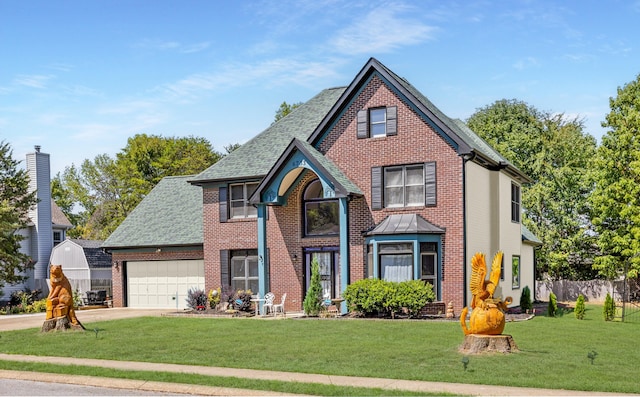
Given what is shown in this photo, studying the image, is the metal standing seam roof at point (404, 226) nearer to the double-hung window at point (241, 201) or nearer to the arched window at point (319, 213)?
the arched window at point (319, 213)

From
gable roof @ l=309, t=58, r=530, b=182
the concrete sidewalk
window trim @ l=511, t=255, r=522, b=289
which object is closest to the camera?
the concrete sidewalk

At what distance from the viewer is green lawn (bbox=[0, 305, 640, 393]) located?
42.5 ft

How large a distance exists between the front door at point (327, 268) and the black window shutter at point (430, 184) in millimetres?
4346

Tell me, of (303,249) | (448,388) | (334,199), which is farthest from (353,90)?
(448,388)

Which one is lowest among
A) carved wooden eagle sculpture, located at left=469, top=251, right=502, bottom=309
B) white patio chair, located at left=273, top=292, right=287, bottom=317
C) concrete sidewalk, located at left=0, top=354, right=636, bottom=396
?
A: white patio chair, located at left=273, top=292, right=287, bottom=317

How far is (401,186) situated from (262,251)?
602 centimetres

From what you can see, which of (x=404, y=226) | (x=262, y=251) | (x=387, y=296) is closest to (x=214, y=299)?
(x=262, y=251)

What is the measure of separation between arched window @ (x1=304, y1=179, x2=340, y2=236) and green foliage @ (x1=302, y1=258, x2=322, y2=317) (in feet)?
9.80

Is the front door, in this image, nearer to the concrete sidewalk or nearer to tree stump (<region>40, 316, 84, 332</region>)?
tree stump (<region>40, 316, 84, 332</region>)

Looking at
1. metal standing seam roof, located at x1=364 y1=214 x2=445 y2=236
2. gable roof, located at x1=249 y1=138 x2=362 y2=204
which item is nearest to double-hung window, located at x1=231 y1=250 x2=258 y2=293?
gable roof, located at x1=249 y1=138 x2=362 y2=204

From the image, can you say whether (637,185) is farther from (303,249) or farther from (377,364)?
(377,364)

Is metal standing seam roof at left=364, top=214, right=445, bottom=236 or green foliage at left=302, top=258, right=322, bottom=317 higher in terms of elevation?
metal standing seam roof at left=364, top=214, right=445, bottom=236

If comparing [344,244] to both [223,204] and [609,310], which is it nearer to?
[223,204]

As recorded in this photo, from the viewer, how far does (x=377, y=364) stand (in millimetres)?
14312
